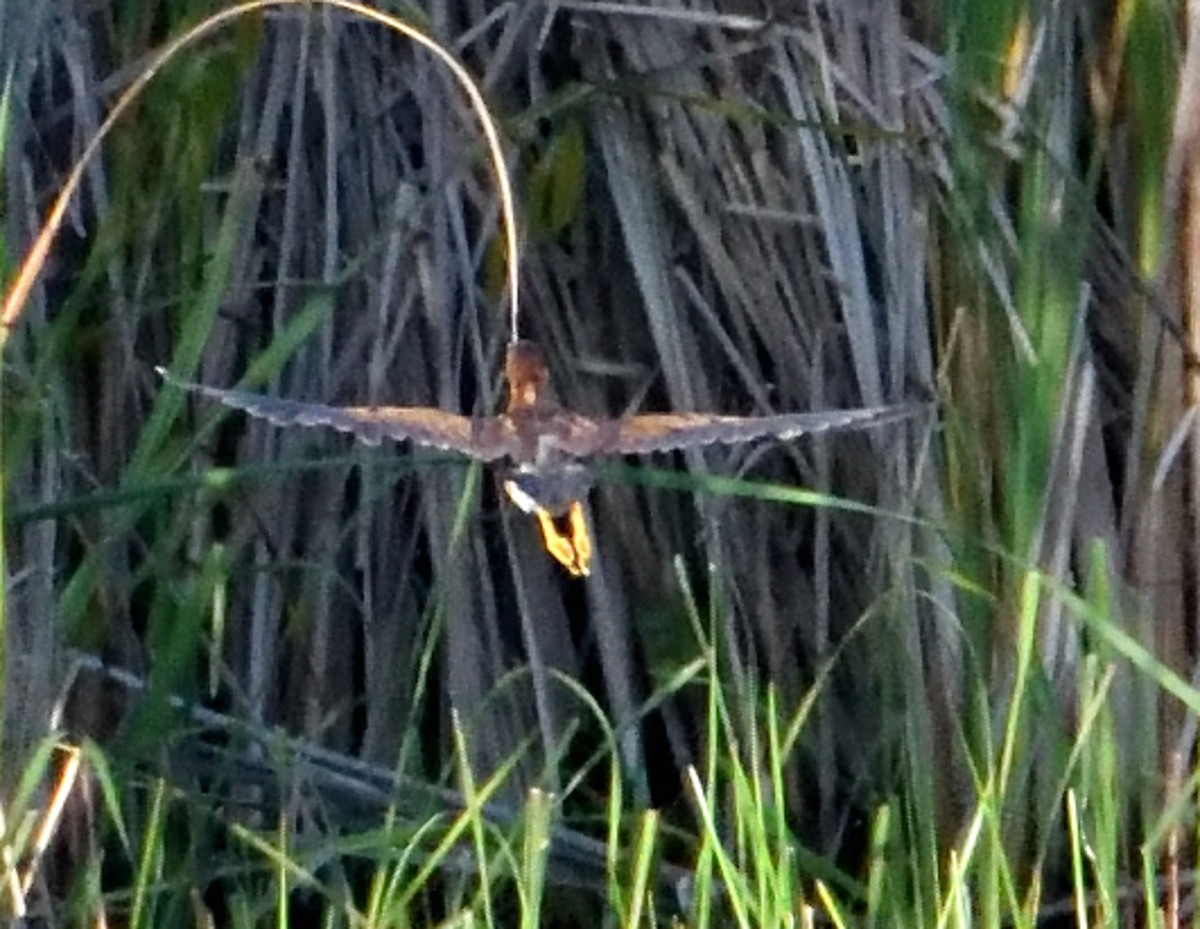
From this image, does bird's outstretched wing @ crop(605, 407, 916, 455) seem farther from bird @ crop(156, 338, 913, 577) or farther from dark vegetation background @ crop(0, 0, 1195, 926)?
dark vegetation background @ crop(0, 0, 1195, 926)

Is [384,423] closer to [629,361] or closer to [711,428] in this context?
[711,428]

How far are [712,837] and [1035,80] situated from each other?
14.9 inches

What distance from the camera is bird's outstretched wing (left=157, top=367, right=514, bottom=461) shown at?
65 cm

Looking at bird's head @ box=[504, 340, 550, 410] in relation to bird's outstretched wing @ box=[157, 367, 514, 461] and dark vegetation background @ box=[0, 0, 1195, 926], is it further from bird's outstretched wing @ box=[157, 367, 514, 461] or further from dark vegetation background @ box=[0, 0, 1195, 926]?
dark vegetation background @ box=[0, 0, 1195, 926]

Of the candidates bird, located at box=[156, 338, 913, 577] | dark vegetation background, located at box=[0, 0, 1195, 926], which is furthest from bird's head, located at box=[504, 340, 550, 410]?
dark vegetation background, located at box=[0, 0, 1195, 926]

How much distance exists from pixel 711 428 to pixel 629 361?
0.33m

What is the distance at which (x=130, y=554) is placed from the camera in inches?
→ 37.9

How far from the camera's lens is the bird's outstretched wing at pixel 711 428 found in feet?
2.13

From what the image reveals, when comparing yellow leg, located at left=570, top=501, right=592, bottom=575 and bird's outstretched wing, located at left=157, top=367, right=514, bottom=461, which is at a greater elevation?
bird's outstretched wing, located at left=157, top=367, right=514, bottom=461

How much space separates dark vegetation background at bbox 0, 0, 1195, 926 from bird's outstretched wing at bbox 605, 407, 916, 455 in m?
0.20

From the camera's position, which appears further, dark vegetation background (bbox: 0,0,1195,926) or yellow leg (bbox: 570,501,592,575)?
dark vegetation background (bbox: 0,0,1195,926)

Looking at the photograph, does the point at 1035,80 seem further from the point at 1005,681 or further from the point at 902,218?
the point at 1005,681

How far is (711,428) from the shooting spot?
67 centimetres

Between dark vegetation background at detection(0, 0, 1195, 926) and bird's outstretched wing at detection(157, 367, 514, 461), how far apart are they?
0.19 metres
